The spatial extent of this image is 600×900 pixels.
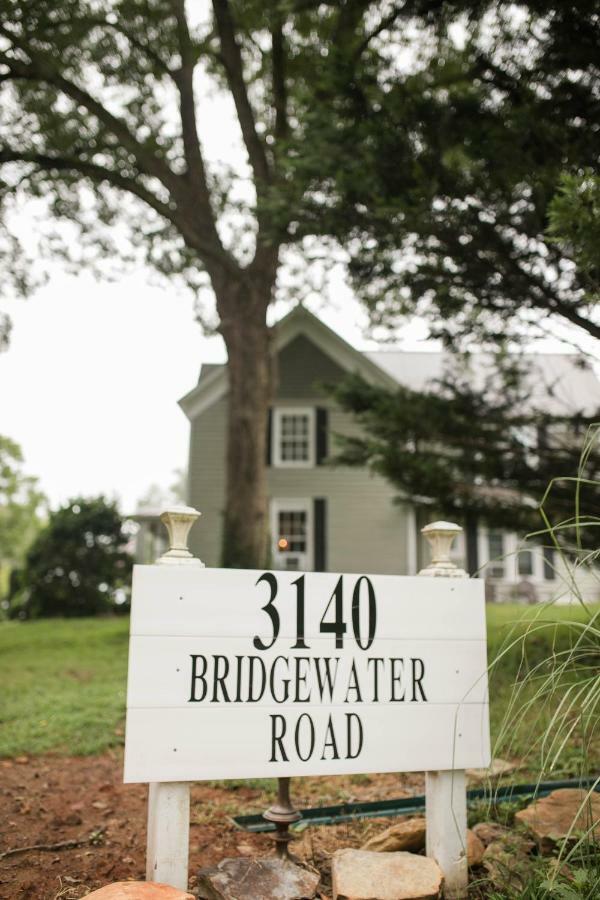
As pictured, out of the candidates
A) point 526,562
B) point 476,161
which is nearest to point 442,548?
point 476,161

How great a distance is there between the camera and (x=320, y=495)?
52.4 feet

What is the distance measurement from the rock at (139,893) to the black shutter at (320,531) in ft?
44.2

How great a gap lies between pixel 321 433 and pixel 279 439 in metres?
0.95

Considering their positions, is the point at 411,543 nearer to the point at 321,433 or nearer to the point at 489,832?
the point at 321,433

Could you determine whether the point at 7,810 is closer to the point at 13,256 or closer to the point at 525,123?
the point at 525,123

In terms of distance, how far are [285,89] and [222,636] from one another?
10.3 meters

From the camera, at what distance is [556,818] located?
272 centimetres

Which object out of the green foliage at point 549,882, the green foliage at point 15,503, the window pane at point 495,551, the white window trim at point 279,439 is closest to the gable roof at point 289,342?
the white window trim at point 279,439

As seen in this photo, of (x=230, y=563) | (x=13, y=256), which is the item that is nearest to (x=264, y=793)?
(x=230, y=563)

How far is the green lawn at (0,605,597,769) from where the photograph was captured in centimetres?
435

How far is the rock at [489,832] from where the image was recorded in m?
2.80

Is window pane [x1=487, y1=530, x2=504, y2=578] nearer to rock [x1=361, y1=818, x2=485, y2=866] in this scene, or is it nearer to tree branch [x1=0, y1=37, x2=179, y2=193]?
tree branch [x1=0, y1=37, x2=179, y2=193]

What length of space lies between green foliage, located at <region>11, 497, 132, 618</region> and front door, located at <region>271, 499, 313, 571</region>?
3.58m

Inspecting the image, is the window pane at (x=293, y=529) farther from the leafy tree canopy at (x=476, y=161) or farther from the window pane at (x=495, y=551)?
the leafy tree canopy at (x=476, y=161)
